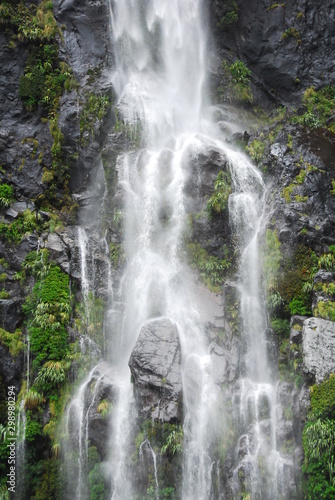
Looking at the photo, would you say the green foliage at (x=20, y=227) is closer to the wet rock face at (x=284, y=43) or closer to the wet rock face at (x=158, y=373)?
the wet rock face at (x=158, y=373)

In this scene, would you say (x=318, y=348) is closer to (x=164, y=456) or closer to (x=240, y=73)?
(x=164, y=456)

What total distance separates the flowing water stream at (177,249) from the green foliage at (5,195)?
11.8ft

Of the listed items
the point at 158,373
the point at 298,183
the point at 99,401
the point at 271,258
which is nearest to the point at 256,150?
the point at 298,183

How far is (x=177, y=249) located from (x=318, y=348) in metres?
7.51

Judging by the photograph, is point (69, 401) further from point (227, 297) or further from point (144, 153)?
point (144, 153)

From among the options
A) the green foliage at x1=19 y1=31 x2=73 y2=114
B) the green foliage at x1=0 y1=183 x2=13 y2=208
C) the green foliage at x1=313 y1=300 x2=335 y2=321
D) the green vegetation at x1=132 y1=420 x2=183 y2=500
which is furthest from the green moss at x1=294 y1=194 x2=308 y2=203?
the green foliage at x1=19 y1=31 x2=73 y2=114

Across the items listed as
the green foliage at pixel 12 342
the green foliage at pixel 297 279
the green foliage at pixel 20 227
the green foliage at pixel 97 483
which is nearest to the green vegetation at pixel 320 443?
the green foliage at pixel 297 279

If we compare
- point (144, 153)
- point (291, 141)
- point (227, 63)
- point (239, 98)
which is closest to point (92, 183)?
point (144, 153)

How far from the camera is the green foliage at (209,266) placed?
53.1 ft

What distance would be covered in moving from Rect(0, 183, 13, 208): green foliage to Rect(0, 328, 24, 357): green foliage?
596 centimetres

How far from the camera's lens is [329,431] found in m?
9.89

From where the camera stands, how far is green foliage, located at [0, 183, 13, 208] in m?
17.1

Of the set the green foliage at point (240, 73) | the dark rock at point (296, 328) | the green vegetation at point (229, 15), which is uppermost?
the green vegetation at point (229, 15)

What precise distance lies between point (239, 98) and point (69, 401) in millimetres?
20697
